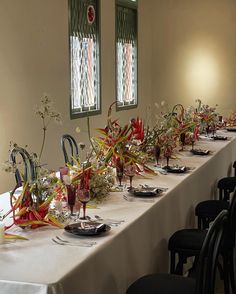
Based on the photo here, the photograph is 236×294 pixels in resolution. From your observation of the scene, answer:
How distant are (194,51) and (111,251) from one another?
8.80 meters

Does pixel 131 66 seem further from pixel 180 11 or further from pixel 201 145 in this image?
pixel 201 145

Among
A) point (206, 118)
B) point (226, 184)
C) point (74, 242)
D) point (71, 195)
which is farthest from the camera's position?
point (206, 118)

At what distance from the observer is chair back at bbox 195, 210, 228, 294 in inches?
99.4

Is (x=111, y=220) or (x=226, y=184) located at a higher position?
(x=111, y=220)

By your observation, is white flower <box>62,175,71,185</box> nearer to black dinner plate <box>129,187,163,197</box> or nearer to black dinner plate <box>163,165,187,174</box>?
black dinner plate <box>129,187,163,197</box>

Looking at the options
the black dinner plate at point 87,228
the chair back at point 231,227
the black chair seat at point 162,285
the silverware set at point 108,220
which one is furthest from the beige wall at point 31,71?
the black chair seat at point 162,285

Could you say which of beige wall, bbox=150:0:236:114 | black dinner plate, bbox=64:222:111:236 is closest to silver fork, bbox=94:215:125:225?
black dinner plate, bbox=64:222:111:236

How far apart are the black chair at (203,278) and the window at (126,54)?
7.10 meters

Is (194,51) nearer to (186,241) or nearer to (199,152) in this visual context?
(199,152)

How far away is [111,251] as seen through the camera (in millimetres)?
2725

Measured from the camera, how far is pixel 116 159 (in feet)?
13.3

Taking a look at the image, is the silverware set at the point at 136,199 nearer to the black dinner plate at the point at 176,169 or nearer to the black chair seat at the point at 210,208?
the black dinner plate at the point at 176,169

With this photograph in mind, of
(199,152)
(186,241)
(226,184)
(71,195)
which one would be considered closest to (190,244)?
(186,241)

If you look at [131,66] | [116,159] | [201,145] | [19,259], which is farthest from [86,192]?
[131,66]
